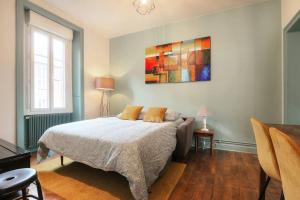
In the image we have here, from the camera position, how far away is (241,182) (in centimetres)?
185

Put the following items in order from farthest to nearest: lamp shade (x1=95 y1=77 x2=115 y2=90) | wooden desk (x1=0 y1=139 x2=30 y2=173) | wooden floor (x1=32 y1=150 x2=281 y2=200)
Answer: lamp shade (x1=95 y1=77 x2=115 y2=90)
wooden floor (x1=32 y1=150 x2=281 y2=200)
wooden desk (x1=0 y1=139 x2=30 y2=173)

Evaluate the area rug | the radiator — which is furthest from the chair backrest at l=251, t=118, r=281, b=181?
the radiator

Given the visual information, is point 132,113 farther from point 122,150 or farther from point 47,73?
point 47,73

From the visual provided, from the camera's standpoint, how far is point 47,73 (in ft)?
10.1

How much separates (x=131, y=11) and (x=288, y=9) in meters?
2.69

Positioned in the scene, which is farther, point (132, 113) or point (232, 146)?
point (132, 113)

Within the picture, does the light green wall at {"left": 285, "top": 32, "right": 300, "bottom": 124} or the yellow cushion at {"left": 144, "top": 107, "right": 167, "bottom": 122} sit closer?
the light green wall at {"left": 285, "top": 32, "right": 300, "bottom": 124}

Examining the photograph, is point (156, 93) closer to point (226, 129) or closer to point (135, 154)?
point (226, 129)

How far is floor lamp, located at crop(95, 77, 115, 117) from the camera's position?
3754 millimetres

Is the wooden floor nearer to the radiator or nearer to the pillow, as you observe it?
the radiator

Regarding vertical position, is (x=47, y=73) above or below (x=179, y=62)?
below

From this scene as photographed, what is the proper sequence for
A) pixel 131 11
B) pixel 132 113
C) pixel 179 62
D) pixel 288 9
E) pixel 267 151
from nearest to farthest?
pixel 267 151, pixel 288 9, pixel 131 11, pixel 132 113, pixel 179 62

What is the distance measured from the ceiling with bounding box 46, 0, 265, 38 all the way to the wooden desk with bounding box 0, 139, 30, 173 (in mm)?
2715

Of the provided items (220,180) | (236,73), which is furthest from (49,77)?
(236,73)
